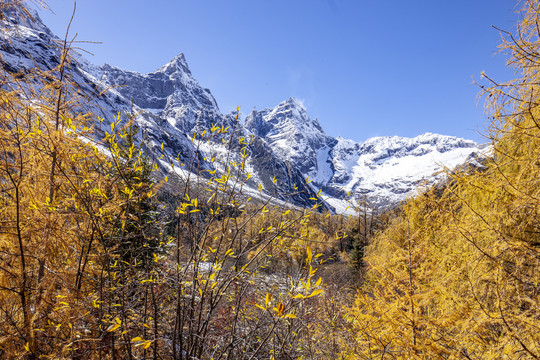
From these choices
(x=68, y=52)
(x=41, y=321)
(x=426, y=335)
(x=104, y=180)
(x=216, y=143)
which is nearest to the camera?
(x=41, y=321)

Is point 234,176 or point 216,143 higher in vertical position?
point 216,143

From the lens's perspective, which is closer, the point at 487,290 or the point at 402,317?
the point at 402,317

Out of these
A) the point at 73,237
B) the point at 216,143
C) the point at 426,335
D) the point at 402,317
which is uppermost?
the point at 216,143

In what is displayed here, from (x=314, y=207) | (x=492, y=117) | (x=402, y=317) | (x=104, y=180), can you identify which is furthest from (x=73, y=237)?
(x=492, y=117)

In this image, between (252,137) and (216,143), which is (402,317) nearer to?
(252,137)

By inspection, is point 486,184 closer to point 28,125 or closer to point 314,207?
point 314,207

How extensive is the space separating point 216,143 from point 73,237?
1.51 metres

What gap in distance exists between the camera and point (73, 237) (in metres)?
2.23

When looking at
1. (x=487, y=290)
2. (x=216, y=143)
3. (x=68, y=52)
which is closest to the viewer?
(x=68, y=52)

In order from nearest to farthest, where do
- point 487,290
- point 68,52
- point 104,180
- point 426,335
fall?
point 68,52 → point 104,180 → point 426,335 → point 487,290

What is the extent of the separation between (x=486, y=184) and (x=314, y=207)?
272 centimetres

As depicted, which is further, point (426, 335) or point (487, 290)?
point (487, 290)

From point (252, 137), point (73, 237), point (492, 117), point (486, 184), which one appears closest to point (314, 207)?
point (252, 137)

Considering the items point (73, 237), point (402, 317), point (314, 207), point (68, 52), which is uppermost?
point (68, 52)
